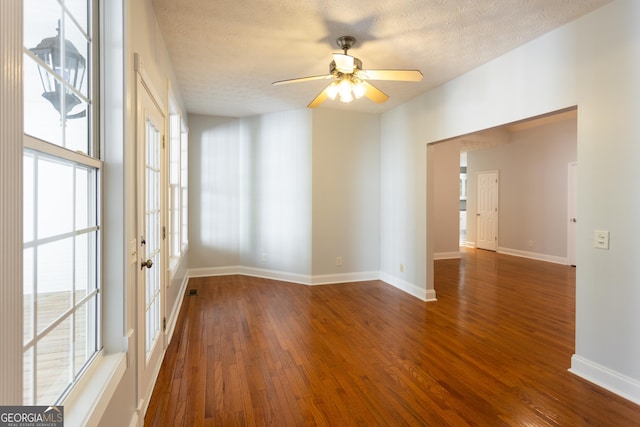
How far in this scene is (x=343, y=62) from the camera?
7.77ft

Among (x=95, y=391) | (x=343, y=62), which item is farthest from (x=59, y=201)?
(x=343, y=62)

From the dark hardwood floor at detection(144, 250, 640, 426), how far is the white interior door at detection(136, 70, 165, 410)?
241mm

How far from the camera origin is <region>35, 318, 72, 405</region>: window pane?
99 centimetres

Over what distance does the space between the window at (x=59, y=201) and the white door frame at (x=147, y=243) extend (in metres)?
0.31

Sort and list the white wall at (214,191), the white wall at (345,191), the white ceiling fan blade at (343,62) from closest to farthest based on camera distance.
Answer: the white ceiling fan blade at (343,62), the white wall at (345,191), the white wall at (214,191)

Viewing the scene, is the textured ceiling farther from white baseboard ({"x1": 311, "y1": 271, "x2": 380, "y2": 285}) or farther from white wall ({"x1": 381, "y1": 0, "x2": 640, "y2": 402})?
white baseboard ({"x1": 311, "y1": 271, "x2": 380, "y2": 285})

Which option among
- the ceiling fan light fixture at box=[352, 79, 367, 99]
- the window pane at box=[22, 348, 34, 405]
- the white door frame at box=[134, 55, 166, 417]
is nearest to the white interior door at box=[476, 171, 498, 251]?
the ceiling fan light fixture at box=[352, 79, 367, 99]

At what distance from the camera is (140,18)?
1.83 meters

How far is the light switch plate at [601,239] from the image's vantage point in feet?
7.22

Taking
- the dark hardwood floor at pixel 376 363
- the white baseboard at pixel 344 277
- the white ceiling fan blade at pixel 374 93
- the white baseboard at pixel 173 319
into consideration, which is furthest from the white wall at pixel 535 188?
the white baseboard at pixel 173 319

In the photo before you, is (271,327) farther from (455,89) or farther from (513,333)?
A: (455,89)

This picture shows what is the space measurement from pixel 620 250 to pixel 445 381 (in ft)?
4.94

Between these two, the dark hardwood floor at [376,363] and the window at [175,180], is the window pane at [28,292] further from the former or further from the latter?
the window at [175,180]

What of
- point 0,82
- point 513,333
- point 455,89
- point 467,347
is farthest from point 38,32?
point 513,333
